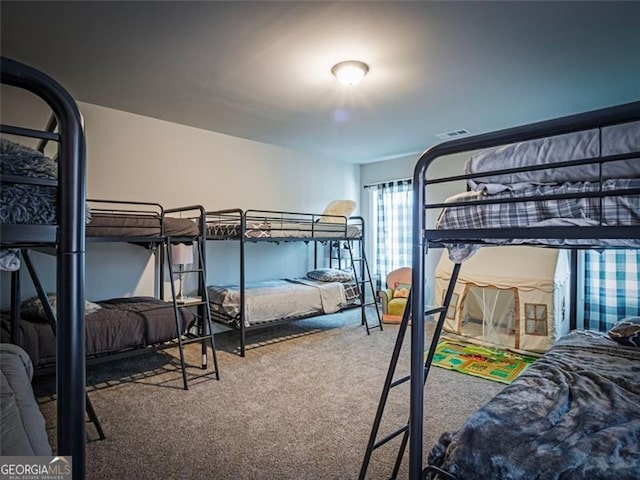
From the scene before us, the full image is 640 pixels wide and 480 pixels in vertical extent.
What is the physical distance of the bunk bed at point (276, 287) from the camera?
11.9 feet

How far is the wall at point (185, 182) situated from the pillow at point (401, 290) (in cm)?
133

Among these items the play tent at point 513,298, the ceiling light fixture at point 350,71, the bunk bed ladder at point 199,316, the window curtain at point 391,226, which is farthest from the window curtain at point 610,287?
the bunk bed ladder at point 199,316

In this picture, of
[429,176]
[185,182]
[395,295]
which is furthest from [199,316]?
[429,176]

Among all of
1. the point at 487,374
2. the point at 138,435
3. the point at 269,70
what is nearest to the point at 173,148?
the point at 269,70

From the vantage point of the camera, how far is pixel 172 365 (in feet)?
10.6

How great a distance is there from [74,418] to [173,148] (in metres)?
3.62

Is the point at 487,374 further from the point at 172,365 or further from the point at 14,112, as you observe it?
the point at 14,112

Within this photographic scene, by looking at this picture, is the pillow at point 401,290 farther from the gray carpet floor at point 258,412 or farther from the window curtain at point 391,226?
the gray carpet floor at point 258,412

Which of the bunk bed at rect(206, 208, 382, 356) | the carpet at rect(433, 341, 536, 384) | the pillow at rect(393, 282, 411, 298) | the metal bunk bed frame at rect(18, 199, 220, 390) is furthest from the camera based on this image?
the pillow at rect(393, 282, 411, 298)

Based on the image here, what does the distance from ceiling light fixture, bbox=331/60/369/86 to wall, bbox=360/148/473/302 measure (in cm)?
213

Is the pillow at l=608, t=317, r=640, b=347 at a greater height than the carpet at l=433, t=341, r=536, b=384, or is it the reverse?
the pillow at l=608, t=317, r=640, b=347

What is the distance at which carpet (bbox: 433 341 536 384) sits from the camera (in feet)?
9.98

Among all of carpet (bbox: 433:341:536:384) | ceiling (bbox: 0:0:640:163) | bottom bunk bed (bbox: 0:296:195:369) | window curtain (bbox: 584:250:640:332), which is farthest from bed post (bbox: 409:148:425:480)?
window curtain (bbox: 584:250:640:332)

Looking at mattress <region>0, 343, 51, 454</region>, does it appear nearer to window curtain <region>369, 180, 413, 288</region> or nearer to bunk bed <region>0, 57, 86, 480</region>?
bunk bed <region>0, 57, 86, 480</region>
